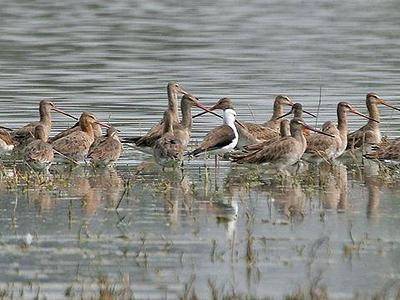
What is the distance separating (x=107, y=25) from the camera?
44.8 m

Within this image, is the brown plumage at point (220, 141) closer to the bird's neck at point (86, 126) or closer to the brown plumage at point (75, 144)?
the brown plumage at point (75, 144)

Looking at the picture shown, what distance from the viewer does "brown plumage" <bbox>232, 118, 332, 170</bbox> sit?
1573 centimetres

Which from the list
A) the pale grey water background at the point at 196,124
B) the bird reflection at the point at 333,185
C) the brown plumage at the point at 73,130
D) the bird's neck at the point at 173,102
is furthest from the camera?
the bird's neck at the point at 173,102

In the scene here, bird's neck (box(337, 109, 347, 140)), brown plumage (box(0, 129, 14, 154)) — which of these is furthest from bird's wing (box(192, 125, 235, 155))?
brown plumage (box(0, 129, 14, 154))

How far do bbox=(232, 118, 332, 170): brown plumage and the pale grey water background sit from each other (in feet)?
1.29

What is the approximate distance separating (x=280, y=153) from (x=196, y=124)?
5.50 meters

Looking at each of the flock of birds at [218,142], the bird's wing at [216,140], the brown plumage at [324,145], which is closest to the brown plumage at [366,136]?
the flock of birds at [218,142]

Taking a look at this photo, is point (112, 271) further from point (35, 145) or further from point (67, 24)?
point (67, 24)

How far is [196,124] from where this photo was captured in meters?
21.1

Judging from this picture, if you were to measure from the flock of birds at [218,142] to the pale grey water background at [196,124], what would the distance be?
1.17ft

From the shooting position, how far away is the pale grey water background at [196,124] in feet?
34.3

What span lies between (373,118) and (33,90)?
9048mm

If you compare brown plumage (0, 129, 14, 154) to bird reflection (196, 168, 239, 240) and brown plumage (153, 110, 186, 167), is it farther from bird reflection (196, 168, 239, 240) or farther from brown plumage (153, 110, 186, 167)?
bird reflection (196, 168, 239, 240)

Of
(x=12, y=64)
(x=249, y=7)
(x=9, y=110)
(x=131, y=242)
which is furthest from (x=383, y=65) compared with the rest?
(x=249, y=7)
